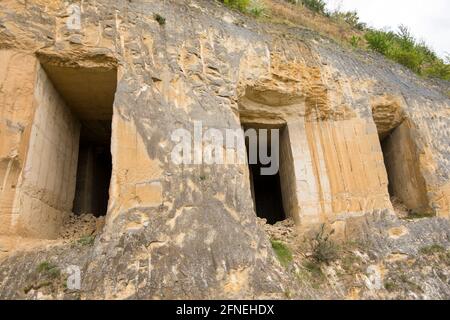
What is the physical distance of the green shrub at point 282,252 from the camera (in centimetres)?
555

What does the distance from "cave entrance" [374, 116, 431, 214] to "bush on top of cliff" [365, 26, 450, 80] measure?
10.9 ft

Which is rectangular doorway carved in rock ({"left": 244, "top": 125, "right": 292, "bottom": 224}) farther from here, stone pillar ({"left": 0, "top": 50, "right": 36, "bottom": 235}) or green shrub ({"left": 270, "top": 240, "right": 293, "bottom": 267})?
stone pillar ({"left": 0, "top": 50, "right": 36, "bottom": 235})

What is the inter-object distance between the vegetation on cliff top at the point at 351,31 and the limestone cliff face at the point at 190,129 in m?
2.56

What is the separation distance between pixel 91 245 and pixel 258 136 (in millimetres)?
4175

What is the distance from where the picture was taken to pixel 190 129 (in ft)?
18.6

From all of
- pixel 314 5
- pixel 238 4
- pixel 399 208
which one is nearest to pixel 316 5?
pixel 314 5

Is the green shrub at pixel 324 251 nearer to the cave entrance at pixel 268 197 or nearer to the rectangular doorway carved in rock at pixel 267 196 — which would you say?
the rectangular doorway carved in rock at pixel 267 196

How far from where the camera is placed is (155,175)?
16.9 ft

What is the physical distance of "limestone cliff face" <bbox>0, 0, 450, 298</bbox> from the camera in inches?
183

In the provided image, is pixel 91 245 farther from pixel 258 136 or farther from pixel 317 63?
pixel 317 63

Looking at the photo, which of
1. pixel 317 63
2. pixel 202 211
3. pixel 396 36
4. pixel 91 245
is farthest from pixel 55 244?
pixel 396 36

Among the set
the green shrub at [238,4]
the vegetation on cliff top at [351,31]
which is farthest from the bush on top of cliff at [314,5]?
the green shrub at [238,4]

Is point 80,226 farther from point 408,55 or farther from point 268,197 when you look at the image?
point 408,55

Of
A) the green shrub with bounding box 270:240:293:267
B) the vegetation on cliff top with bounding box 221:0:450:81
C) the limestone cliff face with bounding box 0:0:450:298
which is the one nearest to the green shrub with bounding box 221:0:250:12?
the vegetation on cliff top with bounding box 221:0:450:81
